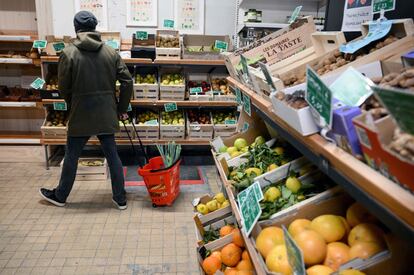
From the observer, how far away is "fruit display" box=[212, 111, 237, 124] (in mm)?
4586

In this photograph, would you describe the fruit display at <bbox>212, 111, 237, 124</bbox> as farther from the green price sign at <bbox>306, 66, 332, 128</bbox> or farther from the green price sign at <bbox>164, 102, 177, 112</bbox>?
the green price sign at <bbox>306, 66, 332, 128</bbox>

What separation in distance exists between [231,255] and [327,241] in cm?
66

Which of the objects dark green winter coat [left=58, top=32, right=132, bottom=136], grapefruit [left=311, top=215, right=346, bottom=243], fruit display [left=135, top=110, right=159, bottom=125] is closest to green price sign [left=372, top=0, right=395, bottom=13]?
grapefruit [left=311, top=215, right=346, bottom=243]

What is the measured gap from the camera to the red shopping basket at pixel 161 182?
3.27m

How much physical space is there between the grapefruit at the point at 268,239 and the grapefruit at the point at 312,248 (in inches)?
5.4

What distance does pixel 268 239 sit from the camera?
128 cm

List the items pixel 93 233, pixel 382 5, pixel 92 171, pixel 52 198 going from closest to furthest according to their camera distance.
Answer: pixel 382 5 < pixel 93 233 < pixel 52 198 < pixel 92 171

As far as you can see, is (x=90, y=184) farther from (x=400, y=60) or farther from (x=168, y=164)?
(x=400, y=60)

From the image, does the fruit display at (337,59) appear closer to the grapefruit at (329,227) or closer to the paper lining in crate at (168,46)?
the grapefruit at (329,227)

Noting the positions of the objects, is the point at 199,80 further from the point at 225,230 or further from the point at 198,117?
the point at 225,230

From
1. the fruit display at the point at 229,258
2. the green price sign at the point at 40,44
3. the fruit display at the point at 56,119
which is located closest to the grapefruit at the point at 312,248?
the fruit display at the point at 229,258

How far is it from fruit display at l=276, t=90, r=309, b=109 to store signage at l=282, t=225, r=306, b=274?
399 mm

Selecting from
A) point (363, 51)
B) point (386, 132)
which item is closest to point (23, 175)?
point (363, 51)

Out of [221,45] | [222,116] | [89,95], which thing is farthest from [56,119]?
[221,45]
